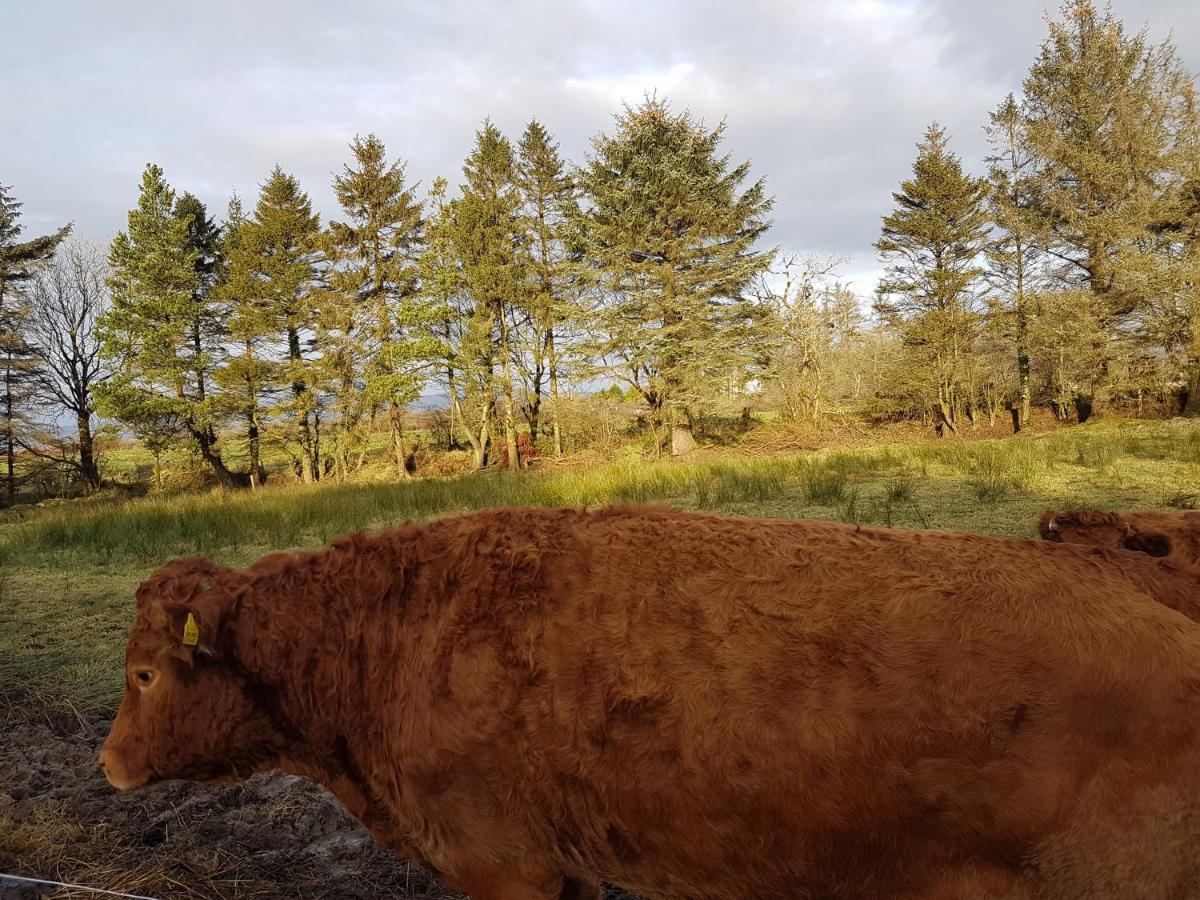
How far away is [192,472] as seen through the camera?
32.0 meters

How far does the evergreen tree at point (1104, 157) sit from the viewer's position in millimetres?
24234

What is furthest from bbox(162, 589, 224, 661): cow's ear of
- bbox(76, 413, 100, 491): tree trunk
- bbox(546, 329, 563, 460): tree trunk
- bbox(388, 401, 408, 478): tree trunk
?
bbox(76, 413, 100, 491): tree trunk

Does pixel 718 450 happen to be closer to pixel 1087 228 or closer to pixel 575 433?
pixel 575 433

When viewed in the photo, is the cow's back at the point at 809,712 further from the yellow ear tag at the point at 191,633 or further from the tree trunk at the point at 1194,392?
the tree trunk at the point at 1194,392

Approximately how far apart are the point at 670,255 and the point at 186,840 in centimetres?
2642

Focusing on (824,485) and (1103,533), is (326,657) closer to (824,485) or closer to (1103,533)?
(1103,533)

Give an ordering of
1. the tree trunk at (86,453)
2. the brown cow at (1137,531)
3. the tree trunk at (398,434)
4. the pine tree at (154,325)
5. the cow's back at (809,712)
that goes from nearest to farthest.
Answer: the cow's back at (809,712) → the brown cow at (1137,531) → the pine tree at (154,325) → the tree trunk at (86,453) → the tree trunk at (398,434)

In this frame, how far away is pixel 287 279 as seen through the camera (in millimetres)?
30000

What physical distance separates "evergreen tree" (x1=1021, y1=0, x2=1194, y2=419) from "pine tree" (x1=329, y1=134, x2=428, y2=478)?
27.3 meters

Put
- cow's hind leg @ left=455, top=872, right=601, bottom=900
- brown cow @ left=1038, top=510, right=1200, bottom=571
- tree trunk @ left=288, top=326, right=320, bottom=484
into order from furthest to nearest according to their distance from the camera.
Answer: tree trunk @ left=288, top=326, right=320, bottom=484, cow's hind leg @ left=455, top=872, right=601, bottom=900, brown cow @ left=1038, top=510, right=1200, bottom=571

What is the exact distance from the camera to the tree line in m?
26.2

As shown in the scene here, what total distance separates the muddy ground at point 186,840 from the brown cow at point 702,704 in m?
0.71

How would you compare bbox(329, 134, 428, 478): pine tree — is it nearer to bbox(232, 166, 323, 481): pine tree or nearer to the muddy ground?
bbox(232, 166, 323, 481): pine tree

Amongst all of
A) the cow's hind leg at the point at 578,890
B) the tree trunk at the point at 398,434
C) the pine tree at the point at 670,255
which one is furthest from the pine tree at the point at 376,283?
the cow's hind leg at the point at 578,890
